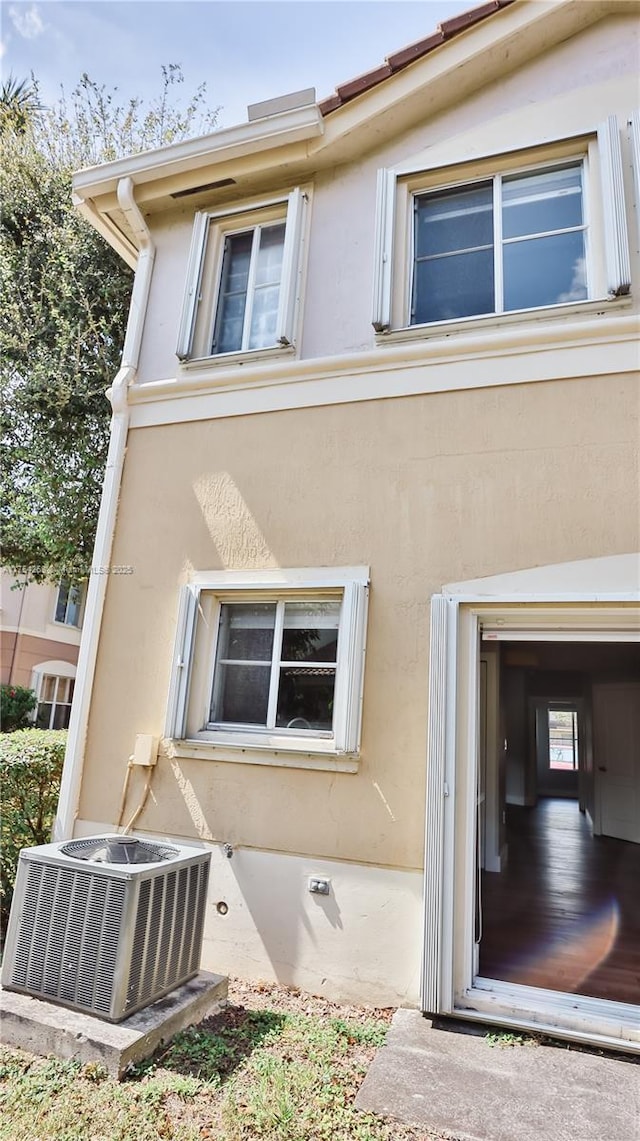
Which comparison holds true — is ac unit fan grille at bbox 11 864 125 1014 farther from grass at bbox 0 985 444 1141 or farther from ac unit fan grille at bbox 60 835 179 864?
grass at bbox 0 985 444 1141

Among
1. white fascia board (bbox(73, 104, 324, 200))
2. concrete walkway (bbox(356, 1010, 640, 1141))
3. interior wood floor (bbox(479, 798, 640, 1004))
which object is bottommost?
concrete walkway (bbox(356, 1010, 640, 1141))

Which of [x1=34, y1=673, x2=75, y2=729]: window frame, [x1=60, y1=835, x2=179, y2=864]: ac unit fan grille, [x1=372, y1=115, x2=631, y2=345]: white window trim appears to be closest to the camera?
[x1=60, y1=835, x2=179, y2=864]: ac unit fan grille

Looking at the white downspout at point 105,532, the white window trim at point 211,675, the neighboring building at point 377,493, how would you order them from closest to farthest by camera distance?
the neighboring building at point 377,493 < the white window trim at point 211,675 < the white downspout at point 105,532

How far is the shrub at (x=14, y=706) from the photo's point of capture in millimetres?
15641

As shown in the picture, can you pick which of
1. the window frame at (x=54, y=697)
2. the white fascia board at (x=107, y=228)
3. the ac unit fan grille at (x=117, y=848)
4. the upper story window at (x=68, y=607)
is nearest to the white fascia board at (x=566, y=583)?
the ac unit fan grille at (x=117, y=848)

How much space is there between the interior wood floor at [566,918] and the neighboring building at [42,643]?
12.9m

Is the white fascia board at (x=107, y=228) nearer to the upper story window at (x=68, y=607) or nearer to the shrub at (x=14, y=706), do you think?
the shrub at (x=14, y=706)

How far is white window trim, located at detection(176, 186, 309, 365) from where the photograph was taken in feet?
19.1

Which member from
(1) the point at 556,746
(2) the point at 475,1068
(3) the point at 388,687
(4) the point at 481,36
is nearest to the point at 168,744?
(3) the point at 388,687

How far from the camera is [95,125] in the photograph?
32.5ft

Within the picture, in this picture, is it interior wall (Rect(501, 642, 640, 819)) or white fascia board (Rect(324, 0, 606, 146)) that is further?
interior wall (Rect(501, 642, 640, 819))

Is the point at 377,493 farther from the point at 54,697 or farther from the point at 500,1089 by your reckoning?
the point at 54,697

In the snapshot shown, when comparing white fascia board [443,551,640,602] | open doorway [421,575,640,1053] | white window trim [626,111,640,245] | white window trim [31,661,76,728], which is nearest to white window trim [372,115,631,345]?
white window trim [626,111,640,245]

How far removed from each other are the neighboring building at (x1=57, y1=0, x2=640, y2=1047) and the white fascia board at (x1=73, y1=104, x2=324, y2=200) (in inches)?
1.4
